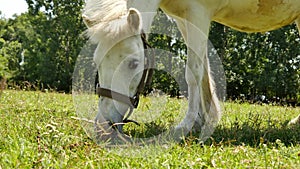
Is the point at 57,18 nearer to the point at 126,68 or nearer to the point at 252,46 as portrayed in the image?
the point at 252,46

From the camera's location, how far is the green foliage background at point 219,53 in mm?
25125

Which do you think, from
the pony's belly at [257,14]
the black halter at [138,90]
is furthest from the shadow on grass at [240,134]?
the pony's belly at [257,14]

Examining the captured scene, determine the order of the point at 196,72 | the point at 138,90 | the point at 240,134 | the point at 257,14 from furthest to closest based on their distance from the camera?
1. the point at 257,14
2. the point at 196,72
3. the point at 240,134
4. the point at 138,90

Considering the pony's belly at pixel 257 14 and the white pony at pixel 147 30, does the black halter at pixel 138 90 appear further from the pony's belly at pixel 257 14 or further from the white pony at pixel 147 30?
the pony's belly at pixel 257 14

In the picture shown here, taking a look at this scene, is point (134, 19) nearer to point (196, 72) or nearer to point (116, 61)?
point (116, 61)

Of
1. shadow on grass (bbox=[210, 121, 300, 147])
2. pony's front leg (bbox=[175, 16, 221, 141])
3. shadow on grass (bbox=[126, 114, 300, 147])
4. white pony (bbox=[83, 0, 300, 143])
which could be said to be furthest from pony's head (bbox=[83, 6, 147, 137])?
pony's front leg (bbox=[175, 16, 221, 141])

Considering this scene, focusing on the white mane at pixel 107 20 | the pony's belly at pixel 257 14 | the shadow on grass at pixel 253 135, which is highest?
the pony's belly at pixel 257 14

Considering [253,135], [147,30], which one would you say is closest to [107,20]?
[147,30]

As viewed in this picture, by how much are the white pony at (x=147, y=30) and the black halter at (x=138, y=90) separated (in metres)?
0.02

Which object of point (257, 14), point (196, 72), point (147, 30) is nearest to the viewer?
point (147, 30)

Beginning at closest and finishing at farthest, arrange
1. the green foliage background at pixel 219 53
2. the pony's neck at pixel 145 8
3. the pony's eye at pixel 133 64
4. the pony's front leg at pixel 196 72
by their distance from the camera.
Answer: the pony's eye at pixel 133 64
the pony's neck at pixel 145 8
the pony's front leg at pixel 196 72
the green foliage background at pixel 219 53

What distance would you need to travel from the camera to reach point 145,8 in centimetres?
351

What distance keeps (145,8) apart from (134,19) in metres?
0.43

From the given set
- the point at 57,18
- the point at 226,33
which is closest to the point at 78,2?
the point at 57,18
